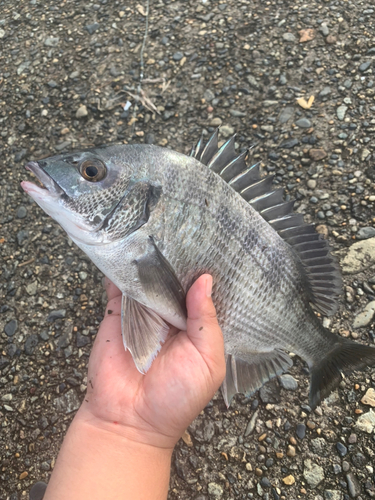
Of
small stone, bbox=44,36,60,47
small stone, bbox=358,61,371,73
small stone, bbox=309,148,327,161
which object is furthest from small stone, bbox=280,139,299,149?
small stone, bbox=44,36,60,47

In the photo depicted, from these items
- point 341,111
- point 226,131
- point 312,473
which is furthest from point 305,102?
point 312,473

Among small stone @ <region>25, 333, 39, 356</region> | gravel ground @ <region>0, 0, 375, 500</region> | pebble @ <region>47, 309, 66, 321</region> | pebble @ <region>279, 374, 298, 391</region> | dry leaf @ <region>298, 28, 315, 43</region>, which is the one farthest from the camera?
dry leaf @ <region>298, 28, 315, 43</region>

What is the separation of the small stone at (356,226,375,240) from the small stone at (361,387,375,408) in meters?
1.10

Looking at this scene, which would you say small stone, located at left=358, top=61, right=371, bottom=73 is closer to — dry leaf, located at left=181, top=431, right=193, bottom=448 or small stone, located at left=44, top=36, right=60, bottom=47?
small stone, located at left=44, top=36, right=60, bottom=47

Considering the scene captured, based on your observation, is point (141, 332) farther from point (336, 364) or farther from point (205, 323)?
point (336, 364)

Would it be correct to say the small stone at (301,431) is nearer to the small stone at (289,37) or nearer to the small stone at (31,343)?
the small stone at (31,343)

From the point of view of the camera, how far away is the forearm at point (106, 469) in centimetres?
161

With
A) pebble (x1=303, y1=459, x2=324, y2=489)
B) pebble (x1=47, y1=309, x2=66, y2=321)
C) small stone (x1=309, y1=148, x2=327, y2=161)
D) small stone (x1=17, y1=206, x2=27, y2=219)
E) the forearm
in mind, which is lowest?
pebble (x1=303, y1=459, x2=324, y2=489)

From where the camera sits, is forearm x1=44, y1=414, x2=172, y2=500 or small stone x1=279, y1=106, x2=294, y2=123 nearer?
forearm x1=44, y1=414, x2=172, y2=500

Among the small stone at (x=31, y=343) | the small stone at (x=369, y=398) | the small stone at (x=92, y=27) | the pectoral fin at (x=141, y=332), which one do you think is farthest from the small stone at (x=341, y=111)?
the small stone at (x=31, y=343)

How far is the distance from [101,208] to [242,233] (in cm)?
71

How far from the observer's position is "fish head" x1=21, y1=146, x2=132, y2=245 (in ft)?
5.55

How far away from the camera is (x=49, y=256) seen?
304cm

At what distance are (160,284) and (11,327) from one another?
1611mm
